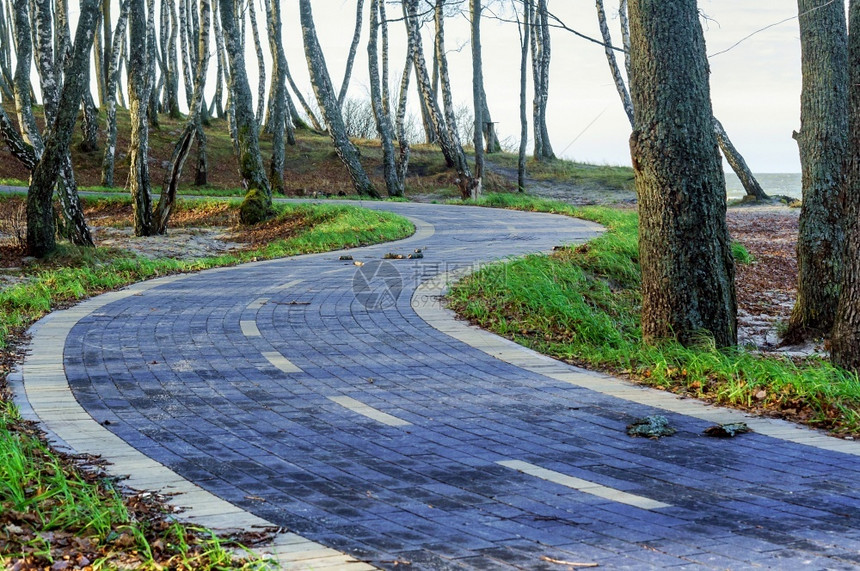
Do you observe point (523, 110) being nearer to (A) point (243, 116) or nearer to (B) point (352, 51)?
(B) point (352, 51)

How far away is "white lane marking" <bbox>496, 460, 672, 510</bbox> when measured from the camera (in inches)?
175

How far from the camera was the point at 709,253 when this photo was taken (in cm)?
823

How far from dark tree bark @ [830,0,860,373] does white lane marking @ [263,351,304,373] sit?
4450 mm

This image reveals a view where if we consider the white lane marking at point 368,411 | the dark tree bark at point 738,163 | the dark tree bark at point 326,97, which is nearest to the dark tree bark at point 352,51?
the dark tree bark at point 326,97

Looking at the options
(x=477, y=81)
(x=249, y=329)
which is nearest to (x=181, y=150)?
(x=249, y=329)

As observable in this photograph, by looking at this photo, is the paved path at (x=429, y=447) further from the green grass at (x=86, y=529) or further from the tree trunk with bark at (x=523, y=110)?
the tree trunk with bark at (x=523, y=110)

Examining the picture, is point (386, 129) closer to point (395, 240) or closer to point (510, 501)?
point (395, 240)

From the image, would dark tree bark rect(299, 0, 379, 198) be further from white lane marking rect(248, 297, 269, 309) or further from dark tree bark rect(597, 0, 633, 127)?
white lane marking rect(248, 297, 269, 309)

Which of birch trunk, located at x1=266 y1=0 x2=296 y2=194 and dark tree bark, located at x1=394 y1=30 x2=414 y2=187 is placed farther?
dark tree bark, located at x1=394 y1=30 x2=414 y2=187

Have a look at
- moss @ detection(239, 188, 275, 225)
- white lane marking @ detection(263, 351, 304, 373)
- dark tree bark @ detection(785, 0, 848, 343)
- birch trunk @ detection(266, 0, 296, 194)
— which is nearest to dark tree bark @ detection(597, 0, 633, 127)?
birch trunk @ detection(266, 0, 296, 194)

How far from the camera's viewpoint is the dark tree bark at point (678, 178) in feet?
26.5

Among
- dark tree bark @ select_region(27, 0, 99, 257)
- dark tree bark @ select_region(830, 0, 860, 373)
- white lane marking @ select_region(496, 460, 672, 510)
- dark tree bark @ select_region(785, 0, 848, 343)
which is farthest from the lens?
dark tree bark @ select_region(27, 0, 99, 257)

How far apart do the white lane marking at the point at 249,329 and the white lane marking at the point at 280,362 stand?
33.5 inches

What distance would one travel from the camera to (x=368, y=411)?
20.5 ft
